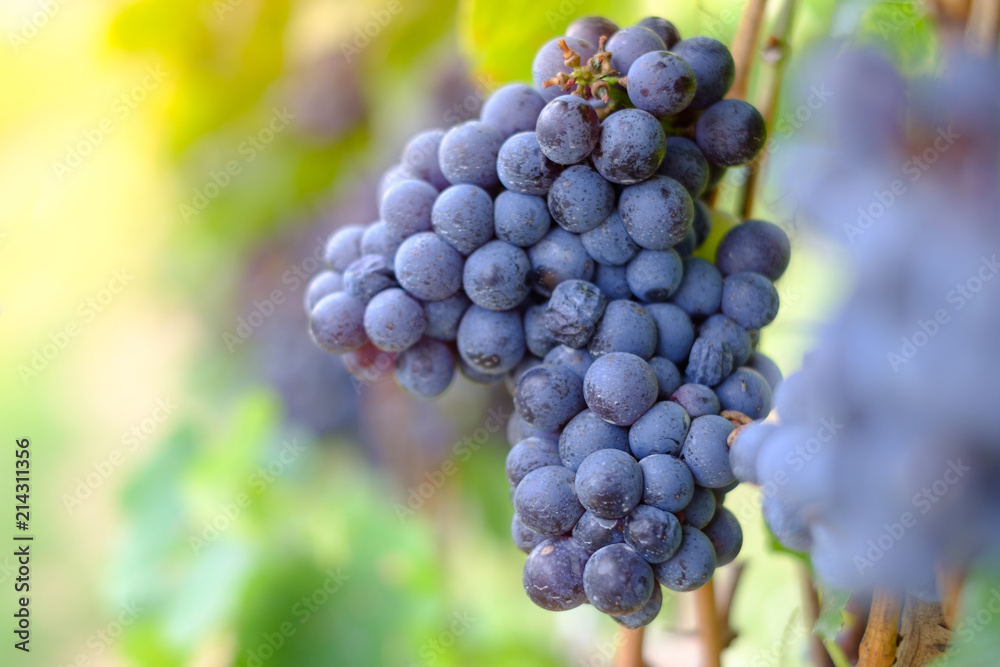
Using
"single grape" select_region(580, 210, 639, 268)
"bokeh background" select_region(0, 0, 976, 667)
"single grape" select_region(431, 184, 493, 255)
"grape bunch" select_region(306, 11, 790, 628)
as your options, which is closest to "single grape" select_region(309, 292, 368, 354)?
"grape bunch" select_region(306, 11, 790, 628)

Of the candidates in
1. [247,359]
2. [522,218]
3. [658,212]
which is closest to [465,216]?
[522,218]

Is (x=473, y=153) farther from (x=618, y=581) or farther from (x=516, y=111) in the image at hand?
(x=618, y=581)

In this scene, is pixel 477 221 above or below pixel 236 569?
above

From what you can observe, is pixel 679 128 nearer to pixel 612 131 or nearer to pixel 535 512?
pixel 612 131

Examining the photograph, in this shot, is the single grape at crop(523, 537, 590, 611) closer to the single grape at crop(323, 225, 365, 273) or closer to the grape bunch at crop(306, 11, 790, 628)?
the grape bunch at crop(306, 11, 790, 628)

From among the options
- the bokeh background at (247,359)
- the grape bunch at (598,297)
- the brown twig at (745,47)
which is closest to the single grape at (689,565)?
the grape bunch at (598,297)

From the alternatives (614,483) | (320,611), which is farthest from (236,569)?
(614,483)
